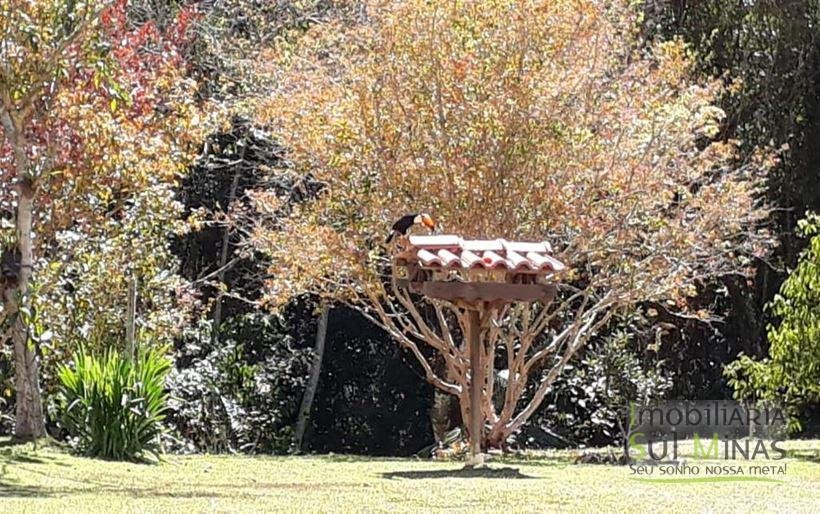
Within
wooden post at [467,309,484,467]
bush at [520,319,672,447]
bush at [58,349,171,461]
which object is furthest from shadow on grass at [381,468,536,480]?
bush at [520,319,672,447]

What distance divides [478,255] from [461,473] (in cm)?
186

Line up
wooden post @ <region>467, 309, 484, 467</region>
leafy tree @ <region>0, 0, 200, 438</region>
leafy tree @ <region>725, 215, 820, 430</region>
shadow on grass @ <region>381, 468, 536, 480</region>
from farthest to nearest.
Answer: leafy tree @ <region>725, 215, 820, 430</region>
wooden post @ <region>467, 309, 484, 467</region>
shadow on grass @ <region>381, 468, 536, 480</region>
leafy tree @ <region>0, 0, 200, 438</region>

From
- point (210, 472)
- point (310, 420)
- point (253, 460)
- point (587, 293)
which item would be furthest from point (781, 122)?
point (210, 472)

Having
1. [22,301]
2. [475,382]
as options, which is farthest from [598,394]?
[22,301]

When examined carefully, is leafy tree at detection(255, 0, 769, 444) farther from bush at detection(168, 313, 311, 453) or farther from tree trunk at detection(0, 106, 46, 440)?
tree trunk at detection(0, 106, 46, 440)

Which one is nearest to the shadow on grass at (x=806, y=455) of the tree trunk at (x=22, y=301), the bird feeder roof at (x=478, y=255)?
the bird feeder roof at (x=478, y=255)

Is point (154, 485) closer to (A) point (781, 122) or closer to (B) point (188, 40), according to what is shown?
(B) point (188, 40)

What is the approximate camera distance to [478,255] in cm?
1170

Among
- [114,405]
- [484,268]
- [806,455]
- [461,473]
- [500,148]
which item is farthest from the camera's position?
[500,148]

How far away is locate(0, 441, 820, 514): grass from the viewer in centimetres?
920

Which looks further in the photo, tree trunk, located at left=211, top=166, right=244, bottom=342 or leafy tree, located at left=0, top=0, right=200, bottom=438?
tree trunk, located at left=211, top=166, right=244, bottom=342

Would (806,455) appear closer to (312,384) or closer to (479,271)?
(479,271)

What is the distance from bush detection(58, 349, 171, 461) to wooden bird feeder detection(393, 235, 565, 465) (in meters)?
2.79

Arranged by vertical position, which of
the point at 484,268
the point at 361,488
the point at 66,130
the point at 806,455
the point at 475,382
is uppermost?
the point at 66,130
